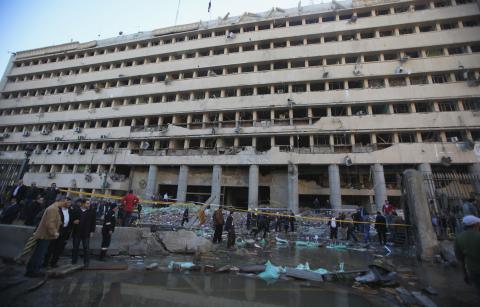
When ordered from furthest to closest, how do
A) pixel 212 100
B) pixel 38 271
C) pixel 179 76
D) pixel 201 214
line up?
pixel 179 76, pixel 212 100, pixel 201 214, pixel 38 271

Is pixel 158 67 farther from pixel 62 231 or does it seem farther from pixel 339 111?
pixel 62 231

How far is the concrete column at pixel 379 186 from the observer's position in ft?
63.8

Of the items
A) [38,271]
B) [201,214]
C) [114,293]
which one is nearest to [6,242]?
[38,271]

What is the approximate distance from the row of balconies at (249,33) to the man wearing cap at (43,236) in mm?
27185

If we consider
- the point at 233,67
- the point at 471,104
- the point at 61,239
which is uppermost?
the point at 233,67

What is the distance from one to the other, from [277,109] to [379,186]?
11713 mm

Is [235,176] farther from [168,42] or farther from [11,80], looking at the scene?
[11,80]

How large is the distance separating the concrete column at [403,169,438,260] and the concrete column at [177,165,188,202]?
19390 millimetres

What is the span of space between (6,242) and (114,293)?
435 centimetres

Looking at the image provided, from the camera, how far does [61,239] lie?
19.1ft

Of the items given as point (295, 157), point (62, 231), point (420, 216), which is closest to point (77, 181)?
point (295, 157)

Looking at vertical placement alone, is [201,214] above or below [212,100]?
below

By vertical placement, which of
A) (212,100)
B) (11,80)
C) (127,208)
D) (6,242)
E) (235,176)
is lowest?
(6,242)

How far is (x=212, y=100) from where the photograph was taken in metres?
26.2
